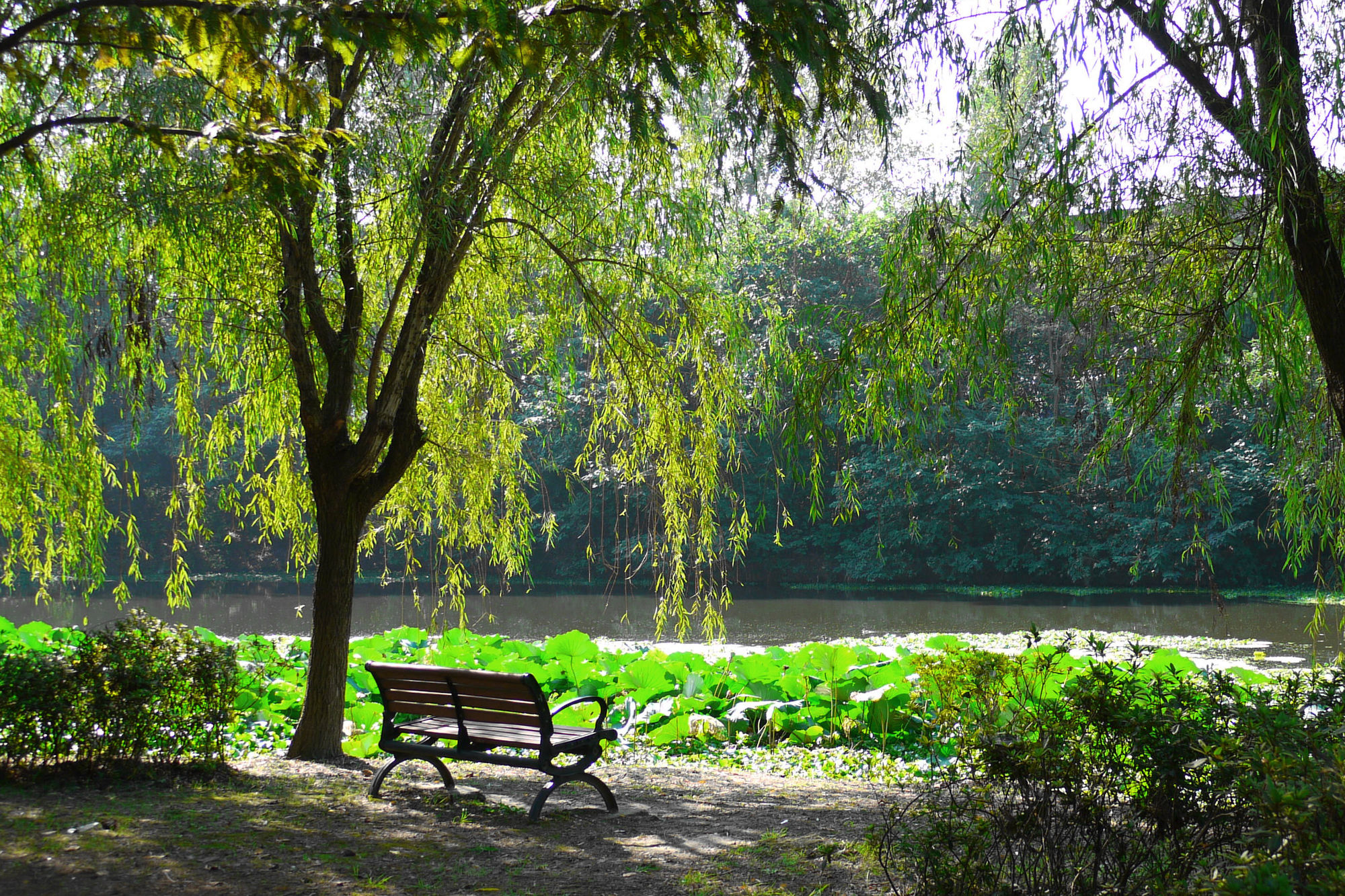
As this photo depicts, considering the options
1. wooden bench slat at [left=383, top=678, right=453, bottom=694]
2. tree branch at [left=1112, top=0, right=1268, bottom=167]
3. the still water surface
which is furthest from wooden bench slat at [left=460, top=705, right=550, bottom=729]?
the still water surface

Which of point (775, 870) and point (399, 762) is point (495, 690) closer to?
point (399, 762)

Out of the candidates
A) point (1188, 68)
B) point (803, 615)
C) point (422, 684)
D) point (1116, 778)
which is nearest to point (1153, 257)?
point (1188, 68)

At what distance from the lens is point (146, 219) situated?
4.73 meters

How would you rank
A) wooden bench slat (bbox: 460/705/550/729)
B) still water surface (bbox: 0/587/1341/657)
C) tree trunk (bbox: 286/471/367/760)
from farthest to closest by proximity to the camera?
still water surface (bbox: 0/587/1341/657) → tree trunk (bbox: 286/471/367/760) → wooden bench slat (bbox: 460/705/550/729)

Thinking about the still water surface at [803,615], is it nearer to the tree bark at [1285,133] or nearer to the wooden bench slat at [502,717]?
the wooden bench slat at [502,717]

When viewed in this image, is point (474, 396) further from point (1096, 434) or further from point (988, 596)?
point (988, 596)

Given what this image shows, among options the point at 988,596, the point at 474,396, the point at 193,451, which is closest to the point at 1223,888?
the point at 474,396

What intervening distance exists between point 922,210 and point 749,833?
2.69 metres

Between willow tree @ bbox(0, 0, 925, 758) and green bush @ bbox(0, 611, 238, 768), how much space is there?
0.78 metres

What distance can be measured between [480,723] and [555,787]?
1.55 ft

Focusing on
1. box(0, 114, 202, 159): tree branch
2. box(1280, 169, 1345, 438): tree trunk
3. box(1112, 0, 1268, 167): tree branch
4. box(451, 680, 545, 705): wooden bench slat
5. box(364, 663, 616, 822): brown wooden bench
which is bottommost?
box(364, 663, 616, 822): brown wooden bench

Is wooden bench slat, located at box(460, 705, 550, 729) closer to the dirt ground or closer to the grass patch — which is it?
the dirt ground

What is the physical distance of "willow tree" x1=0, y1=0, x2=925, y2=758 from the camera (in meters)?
3.51

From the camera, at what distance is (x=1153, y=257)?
15.7 ft
